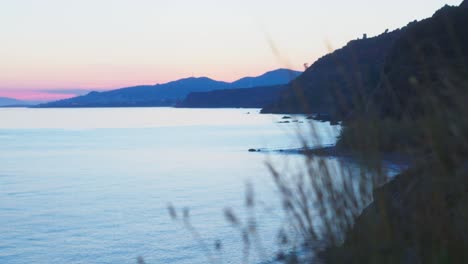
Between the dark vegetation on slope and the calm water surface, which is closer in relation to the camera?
the dark vegetation on slope

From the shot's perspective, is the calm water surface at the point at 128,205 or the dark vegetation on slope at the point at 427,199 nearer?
the dark vegetation on slope at the point at 427,199

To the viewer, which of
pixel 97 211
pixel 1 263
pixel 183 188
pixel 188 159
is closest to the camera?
pixel 1 263

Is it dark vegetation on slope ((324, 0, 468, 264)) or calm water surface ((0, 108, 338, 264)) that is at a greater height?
dark vegetation on slope ((324, 0, 468, 264))

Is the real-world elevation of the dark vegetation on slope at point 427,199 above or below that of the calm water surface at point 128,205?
above

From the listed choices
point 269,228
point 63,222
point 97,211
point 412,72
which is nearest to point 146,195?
point 97,211

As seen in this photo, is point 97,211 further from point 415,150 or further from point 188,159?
point 188,159

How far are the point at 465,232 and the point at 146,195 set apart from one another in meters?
19.4

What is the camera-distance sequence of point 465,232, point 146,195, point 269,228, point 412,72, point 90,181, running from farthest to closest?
point 90,181 → point 146,195 → point 269,228 → point 412,72 → point 465,232

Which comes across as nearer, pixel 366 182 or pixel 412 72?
pixel 366 182

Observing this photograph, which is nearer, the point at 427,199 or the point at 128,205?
the point at 427,199

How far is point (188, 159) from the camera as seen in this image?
38000 millimetres

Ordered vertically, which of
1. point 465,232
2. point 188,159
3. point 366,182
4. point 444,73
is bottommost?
point 188,159

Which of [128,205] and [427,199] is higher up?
[427,199]

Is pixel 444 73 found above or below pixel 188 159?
above
